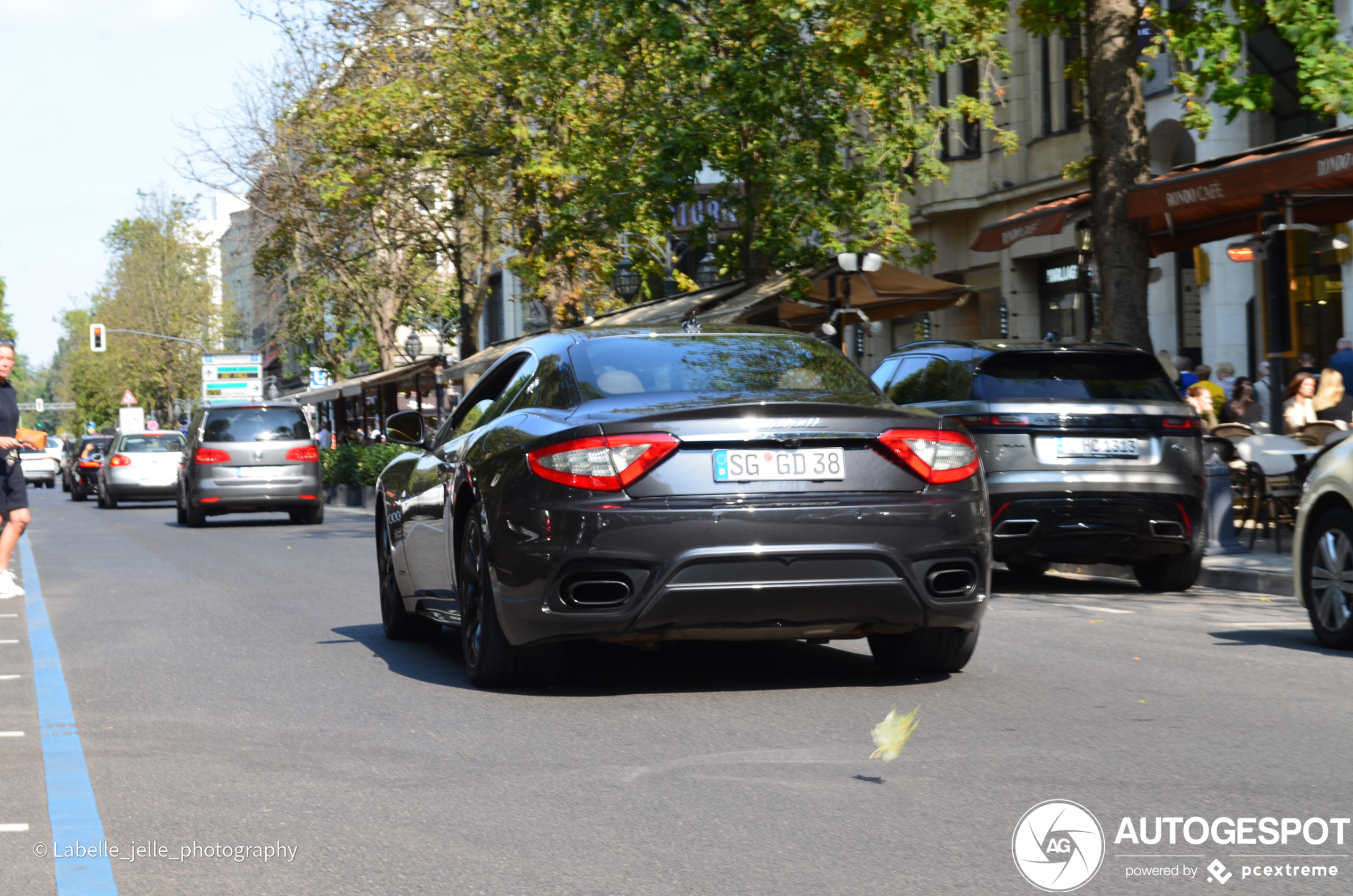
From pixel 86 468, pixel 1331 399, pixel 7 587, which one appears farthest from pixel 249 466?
pixel 86 468

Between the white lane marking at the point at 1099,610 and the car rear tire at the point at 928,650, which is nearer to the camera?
the car rear tire at the point at 928,650

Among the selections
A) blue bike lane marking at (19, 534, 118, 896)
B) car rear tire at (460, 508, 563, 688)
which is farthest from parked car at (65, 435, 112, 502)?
car rear tire at (460, 508, 563, 688)

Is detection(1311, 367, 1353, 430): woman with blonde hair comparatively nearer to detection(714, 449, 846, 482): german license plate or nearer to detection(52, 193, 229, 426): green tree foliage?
detection(714, 449, 846, 482): german license plate

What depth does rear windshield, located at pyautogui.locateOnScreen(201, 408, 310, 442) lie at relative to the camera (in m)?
26.4

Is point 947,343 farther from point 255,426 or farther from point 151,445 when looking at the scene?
point 151,445

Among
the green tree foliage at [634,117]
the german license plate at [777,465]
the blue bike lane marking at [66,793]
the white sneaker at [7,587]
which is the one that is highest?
the green tree foliage at [634,117]

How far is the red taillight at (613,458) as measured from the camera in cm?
682

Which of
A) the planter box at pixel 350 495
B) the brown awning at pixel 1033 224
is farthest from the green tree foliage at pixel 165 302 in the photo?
the brown awning at pixel 1033 224

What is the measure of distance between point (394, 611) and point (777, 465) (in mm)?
3468

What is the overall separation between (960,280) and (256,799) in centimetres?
3148

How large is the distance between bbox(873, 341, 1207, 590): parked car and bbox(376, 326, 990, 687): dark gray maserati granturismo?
448 cm

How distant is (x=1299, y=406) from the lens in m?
16.2

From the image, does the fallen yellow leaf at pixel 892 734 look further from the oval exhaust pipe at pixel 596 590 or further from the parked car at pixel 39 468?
the parked car at pixel 39 468

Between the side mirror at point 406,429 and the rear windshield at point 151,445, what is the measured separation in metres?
27.4
